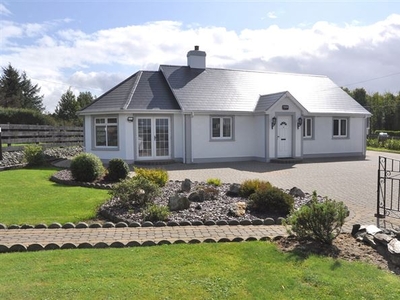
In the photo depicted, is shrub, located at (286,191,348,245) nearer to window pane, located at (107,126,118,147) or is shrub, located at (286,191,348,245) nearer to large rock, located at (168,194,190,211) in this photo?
large rock, located at (168,194,190,211)

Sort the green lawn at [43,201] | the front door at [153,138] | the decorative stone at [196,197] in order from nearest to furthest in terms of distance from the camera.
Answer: the green lawn at [43,201] → the decorative stone at [196,197] → the front door at [153,138]

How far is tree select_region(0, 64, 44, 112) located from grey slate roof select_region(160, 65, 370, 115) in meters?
39.9

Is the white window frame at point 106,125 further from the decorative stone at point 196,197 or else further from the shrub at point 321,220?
the shrub at point 321,220

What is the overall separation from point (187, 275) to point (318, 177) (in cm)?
1123

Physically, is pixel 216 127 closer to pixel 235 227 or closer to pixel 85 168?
pixel 85 168

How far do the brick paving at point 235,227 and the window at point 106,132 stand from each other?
4407 mm

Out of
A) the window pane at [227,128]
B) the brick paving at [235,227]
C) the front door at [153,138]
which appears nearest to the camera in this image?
the brick paving at [235,227]

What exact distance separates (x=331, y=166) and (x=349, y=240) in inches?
525

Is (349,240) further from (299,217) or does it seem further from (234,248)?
(234,248)

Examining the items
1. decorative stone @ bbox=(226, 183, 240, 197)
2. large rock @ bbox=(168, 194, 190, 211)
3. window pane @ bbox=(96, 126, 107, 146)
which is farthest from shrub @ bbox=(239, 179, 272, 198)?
window pane @ bbox=(96, 126, 107, 146)

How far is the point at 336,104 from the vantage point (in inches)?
953

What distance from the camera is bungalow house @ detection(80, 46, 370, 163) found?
19562mm

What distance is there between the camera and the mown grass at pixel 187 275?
423 cm

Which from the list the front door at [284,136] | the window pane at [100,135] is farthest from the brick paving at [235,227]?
the window pane at [100,135]
